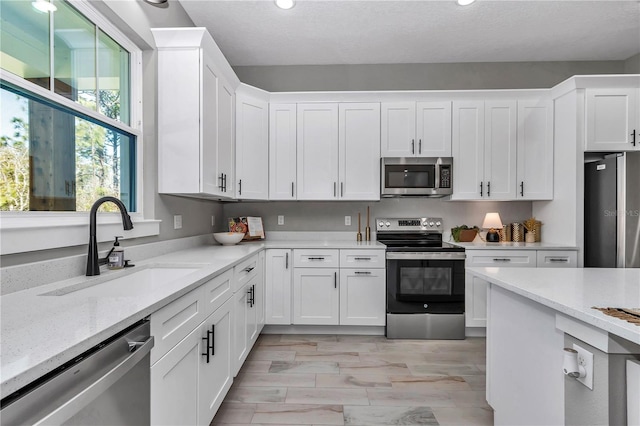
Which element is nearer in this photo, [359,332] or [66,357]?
[66,357]

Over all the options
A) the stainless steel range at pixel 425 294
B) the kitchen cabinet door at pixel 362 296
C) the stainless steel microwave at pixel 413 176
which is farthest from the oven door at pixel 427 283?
the stainless steel microwave at pixel 413 176

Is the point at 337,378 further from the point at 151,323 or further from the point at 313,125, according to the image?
the point at 313,125

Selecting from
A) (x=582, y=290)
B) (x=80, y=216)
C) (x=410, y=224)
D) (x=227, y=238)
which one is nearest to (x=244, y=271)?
(x=227, y=238)

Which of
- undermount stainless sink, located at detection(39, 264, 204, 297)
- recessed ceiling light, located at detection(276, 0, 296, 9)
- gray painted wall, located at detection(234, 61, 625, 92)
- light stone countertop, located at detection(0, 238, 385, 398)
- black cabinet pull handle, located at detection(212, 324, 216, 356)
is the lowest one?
black cabinet pull handle, located at detection(212, 324, 216, 356)

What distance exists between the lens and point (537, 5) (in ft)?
8.89

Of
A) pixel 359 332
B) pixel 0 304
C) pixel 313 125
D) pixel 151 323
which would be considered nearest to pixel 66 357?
pixel 151 323

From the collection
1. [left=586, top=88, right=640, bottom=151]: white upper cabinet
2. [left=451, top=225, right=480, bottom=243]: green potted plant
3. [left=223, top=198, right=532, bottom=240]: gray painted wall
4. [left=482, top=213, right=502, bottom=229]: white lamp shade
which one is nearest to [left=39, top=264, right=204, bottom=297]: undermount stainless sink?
[left=223, top=198, right=532, bottom=240]: gray painted wall

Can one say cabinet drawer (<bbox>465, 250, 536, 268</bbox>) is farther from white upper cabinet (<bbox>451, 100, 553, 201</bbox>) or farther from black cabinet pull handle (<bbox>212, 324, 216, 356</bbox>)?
black cabinet pull handle (<bbox>212, 324, 216, 356</bbox>)

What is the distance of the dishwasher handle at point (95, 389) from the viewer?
0.67 m

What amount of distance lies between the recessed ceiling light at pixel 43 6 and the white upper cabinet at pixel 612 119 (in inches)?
159

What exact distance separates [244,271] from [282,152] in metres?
1.51

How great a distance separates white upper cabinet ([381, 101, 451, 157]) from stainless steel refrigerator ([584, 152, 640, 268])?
1.31m

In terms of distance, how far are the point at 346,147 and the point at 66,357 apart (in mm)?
3017

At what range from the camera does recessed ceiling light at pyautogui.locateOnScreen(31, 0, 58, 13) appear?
1.50 m
